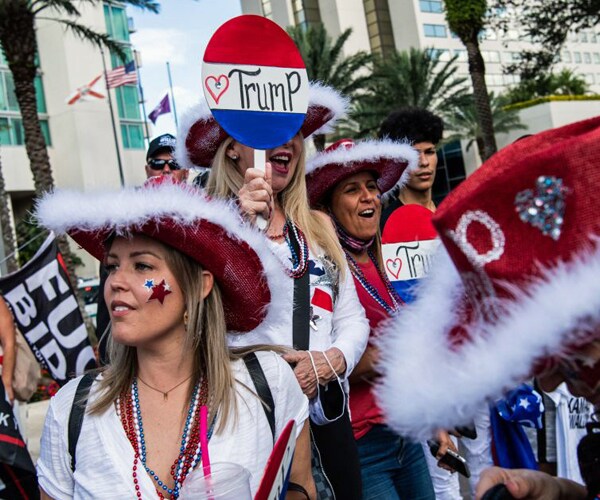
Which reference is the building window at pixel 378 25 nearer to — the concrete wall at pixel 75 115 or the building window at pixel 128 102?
the building window at pixel 128 102

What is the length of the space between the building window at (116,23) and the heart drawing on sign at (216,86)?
41761 millimetres

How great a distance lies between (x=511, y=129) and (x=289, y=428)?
40.4 metres

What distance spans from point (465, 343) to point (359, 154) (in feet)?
7.78

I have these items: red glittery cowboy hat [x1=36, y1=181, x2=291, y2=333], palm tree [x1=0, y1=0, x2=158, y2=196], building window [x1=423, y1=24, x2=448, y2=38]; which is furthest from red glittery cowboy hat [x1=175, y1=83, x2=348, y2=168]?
building window [x1=423, y1=24, x2=448, y2=38]

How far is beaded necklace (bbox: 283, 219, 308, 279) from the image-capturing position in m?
2.86

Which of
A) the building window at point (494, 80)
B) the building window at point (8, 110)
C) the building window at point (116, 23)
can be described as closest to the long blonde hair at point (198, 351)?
the building window at point (8, 110)

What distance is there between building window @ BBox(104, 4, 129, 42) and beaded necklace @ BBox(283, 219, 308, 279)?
137 ft

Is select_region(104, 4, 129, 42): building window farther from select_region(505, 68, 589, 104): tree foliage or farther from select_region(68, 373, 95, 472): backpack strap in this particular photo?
select_region(68, 373, 95, 472): backpack strap

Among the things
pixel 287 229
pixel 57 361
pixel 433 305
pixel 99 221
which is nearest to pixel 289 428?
pixel 433 305

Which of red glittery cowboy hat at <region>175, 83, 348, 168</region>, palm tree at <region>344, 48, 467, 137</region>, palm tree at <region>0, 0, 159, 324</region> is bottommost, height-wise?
red glittery cowboy hat at <region>175, 83, 348, 168</region>

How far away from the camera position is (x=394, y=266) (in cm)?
364

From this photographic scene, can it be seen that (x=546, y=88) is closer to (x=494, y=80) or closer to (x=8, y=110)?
(x=494, y=80)

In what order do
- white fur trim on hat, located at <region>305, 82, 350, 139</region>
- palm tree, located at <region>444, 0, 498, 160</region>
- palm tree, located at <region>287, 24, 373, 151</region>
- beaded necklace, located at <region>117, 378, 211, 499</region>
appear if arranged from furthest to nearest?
palm tree, located at <region>287, 24, 373, 151</region>
palm tree, located at <region>444, 0, 498, 160</region>
white fur trim on hat, located at <region>305, 82, 350, 139</region>
beaded necklace, located at <region>117, 378, 211, 499</region>

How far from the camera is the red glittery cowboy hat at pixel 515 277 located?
1.11 meters
